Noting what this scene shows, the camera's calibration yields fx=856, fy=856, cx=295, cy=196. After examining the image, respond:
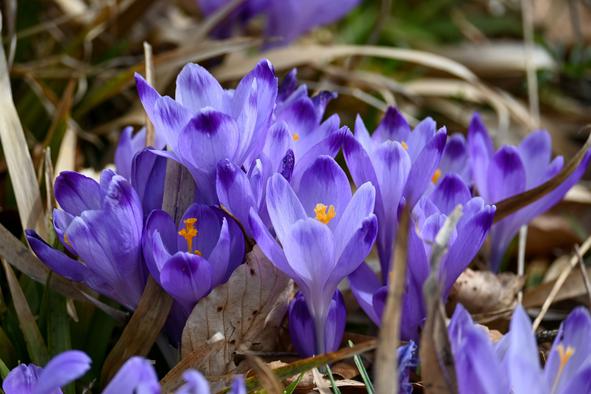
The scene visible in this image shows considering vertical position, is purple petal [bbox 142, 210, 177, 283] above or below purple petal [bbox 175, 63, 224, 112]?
below

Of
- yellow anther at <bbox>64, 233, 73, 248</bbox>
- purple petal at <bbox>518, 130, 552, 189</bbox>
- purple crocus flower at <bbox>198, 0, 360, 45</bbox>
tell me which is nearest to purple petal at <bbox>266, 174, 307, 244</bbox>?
yellow anther at <bbox>64, 233, 73, 248</bbox>

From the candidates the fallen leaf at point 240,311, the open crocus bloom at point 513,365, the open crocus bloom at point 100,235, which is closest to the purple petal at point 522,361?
the open crocus bloom at point 513,365

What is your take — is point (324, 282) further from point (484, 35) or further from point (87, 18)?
point (484, 35)

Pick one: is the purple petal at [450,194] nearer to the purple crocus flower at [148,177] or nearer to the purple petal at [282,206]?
the purple petal at [282,206]

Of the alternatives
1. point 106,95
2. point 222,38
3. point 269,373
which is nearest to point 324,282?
point 269,373

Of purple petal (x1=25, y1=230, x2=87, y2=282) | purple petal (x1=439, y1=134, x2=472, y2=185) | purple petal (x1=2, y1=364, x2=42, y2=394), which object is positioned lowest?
purple petal (x1=2, y1=364, x2=42, y2=394)

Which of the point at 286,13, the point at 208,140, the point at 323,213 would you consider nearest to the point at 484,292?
the point at 323,213

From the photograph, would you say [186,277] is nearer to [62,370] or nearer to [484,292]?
[62,370]

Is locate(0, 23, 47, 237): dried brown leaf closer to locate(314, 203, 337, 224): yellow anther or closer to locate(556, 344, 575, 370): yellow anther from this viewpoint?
locate(314, 203, 337, 224): yellow anther
